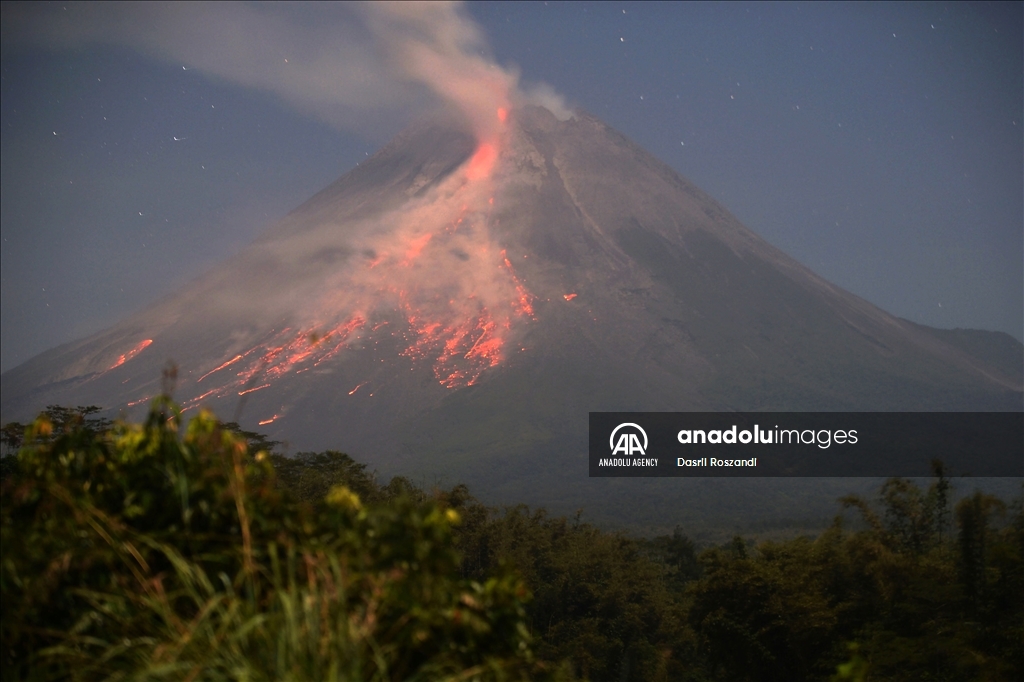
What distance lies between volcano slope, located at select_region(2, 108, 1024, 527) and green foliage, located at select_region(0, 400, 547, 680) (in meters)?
96.5

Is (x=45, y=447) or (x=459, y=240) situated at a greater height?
(x=459, y=240)

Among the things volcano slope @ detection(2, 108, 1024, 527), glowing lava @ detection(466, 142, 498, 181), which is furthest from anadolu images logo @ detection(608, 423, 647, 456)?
glowing lava @ detection(466, 142, 498, 181)

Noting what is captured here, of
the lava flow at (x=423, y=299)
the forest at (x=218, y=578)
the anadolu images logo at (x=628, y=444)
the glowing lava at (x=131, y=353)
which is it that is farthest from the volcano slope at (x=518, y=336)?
the forest at (x=218, y=578)

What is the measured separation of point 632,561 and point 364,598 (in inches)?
1426

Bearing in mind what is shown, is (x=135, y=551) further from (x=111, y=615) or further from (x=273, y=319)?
(x=273, y=319)

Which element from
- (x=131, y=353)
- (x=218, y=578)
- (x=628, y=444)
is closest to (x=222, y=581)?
(x=218, y=578)

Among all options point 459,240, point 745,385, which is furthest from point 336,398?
point 745,385

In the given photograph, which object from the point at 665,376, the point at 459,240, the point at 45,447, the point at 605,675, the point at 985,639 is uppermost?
the point at 459,240

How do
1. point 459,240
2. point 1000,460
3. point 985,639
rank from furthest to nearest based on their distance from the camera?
point 459,240
point 1000,460
point 985,639

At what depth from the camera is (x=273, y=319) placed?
15050 cm

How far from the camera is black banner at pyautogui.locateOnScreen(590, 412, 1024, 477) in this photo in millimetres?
124688

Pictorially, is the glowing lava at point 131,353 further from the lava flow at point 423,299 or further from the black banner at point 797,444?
the black banner at point 797,444

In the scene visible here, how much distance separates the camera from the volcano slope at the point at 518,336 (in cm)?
12319

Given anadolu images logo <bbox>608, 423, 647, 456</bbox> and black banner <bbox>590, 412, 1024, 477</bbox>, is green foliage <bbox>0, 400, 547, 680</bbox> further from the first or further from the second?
anadolu images logo <bbox>608, 423, 647, 456</bbox>
